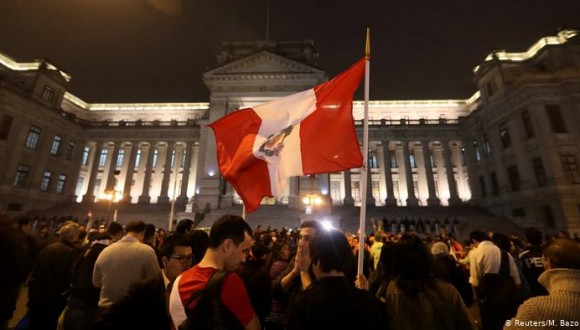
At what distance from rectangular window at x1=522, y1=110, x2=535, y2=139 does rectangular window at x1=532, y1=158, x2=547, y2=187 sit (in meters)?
2.63

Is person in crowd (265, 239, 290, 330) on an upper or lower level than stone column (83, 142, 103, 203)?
lower

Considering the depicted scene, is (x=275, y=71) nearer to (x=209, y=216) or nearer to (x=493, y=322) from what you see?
(x=209, y=216)

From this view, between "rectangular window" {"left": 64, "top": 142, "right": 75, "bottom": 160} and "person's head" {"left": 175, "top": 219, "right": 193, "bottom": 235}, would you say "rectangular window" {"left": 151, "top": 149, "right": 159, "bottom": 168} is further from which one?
"person's head" {"left": 175, "top": 219, "right": 193, "bottom": 235}

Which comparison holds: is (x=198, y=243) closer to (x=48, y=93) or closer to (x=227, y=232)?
(x=227, y=232)

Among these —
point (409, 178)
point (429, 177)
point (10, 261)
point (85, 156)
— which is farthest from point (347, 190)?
point (85, 156)

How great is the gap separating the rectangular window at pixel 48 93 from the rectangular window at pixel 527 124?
193ft

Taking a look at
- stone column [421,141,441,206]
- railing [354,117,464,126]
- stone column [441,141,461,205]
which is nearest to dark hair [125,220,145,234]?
stone column [421,141,441,206]

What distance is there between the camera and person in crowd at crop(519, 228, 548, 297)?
5156mm

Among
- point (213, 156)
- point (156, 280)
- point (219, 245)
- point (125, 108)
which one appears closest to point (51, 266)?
point (156, 280)

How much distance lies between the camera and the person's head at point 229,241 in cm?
236

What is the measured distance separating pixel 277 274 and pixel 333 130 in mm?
2456

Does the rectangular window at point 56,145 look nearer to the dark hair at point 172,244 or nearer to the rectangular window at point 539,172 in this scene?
the dark hair at point 172,244

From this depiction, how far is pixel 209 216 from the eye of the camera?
27.3 metres

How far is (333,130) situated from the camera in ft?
14.3
